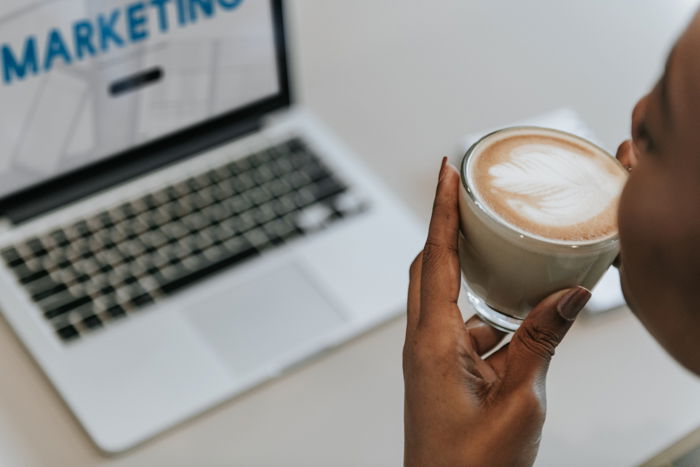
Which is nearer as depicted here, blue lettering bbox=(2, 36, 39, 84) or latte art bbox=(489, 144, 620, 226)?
latte art bbox=(489, 144, 620, 226)

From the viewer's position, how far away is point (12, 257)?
899 mm

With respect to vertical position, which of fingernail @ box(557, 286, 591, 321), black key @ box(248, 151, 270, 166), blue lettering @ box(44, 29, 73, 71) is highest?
blue lettering @ box(44, 29, 73, 71)

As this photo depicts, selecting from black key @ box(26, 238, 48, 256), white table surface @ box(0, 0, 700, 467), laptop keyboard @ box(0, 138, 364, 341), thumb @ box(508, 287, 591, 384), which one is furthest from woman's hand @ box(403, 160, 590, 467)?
black key @ box(26, 238, 48, 256)

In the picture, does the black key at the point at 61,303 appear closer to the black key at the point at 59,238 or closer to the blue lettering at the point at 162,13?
the black key at the point at 59,238

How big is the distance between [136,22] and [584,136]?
45 centimetres

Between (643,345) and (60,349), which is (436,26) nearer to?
(643,345)

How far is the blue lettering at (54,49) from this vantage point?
2.86ft

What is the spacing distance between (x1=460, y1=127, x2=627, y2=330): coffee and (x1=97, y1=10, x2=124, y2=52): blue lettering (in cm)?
41

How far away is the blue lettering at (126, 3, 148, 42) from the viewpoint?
2.97 ft

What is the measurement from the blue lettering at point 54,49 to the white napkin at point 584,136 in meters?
0.43

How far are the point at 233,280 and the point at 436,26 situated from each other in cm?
51

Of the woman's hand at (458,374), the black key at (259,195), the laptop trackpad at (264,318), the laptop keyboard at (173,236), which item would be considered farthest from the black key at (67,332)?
the woman's hand at (458,374)

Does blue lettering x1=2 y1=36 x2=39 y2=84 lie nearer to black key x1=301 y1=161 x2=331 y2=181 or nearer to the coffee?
black key x1=301 y1=161 x2=331 y2=181

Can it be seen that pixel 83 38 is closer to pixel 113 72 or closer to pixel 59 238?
pixel 113 72
